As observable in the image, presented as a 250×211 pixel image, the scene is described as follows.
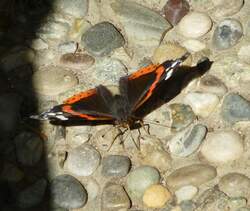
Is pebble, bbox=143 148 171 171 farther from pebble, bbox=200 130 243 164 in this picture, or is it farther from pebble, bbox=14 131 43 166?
pebble, bbox=14 131 43 166

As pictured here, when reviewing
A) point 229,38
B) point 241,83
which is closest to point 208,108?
point 241,83

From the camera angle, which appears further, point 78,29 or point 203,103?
point 78,29

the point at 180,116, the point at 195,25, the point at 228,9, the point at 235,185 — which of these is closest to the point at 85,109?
the point at 180,116

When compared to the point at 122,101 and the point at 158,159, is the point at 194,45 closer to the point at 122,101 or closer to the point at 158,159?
the point at 122,101

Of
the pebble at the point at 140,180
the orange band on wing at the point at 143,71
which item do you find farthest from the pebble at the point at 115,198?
the orange band on wing at the point at 143,71

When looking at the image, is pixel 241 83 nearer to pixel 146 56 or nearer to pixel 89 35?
pixel 146 56

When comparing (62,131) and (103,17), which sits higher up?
(103,17)
